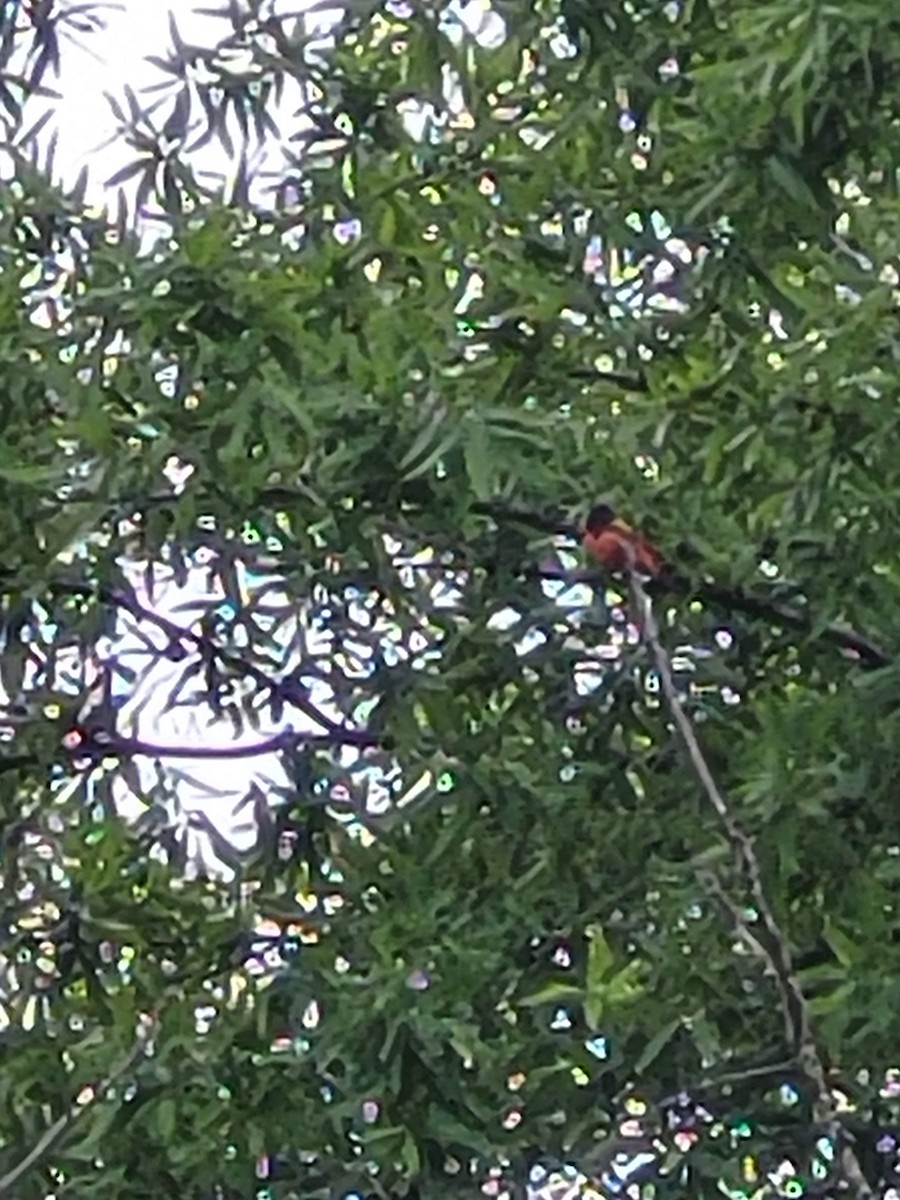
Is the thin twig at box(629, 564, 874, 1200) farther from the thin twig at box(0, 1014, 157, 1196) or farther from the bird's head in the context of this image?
the thin twig at box(0, 1014, 157, 1196)

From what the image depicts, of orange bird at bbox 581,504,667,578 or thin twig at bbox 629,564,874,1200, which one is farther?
orange bird at bbox 581,504,667,578

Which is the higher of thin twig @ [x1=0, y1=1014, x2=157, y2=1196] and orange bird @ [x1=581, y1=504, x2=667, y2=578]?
orange bird @ [x1=581, y1=504, x2=667, y2=578]

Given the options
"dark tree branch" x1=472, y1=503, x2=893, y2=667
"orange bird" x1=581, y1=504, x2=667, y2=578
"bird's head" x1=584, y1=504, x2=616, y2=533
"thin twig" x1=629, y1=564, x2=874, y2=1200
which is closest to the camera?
"thin twig" x1=629, y1=564, x2=874, y2=1200

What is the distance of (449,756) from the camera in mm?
3033

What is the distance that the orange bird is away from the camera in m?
2.51

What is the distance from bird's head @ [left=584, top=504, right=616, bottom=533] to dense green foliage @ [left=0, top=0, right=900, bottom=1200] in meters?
0.08

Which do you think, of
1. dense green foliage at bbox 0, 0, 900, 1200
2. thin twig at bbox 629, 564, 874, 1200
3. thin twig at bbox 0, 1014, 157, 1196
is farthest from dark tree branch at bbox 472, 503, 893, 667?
thin twig at bbox 629, 564, 874, 1200

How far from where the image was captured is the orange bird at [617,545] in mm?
2506

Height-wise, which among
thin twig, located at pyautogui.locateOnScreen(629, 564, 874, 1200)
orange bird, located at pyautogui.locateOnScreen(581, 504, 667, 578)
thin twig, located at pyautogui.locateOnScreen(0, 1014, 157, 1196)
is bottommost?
thin twig, located at pyautogui.locateOnScreen(629, 564, 874, 1200)

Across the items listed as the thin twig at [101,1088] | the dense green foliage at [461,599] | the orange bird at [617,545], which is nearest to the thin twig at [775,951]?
the orange bird at [617,545]

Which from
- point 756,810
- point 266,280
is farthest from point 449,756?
point 266,280

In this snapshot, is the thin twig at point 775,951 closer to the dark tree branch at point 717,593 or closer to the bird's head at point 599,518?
the bird's head at point 599,518

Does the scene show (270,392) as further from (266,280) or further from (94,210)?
(94,210)

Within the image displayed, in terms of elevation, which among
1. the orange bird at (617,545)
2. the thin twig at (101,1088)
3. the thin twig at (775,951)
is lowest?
the thin twig at (775,951)
